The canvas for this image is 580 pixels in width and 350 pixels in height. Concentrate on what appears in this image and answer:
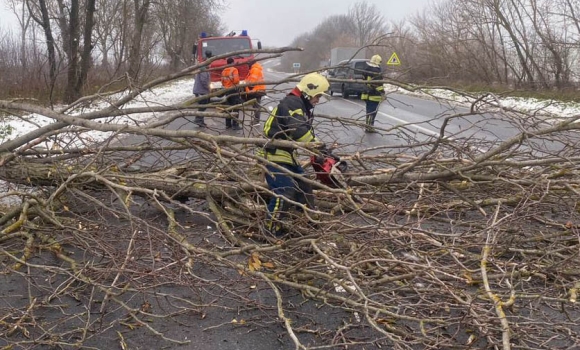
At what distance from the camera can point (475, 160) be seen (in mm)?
4016

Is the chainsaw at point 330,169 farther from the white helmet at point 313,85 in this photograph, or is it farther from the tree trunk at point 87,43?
the tree trunk at point 87,43

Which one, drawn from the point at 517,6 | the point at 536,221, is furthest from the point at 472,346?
the point at 517,6

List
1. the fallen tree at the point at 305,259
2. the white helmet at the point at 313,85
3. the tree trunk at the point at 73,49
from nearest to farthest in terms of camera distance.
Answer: the fallen tree at the point at 305,259 → the white helmet at the point at 313,85 → the tree trunk at the point at 73,49

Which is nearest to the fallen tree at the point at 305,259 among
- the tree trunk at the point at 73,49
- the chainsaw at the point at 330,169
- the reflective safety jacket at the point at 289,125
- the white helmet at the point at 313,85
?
the chainsaw at the point at 330,169

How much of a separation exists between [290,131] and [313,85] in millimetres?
428

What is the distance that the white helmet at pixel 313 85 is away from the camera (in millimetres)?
4320

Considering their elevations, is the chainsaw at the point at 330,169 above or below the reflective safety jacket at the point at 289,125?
below

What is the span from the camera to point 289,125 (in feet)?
13.7

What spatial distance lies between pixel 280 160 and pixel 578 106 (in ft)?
46.0

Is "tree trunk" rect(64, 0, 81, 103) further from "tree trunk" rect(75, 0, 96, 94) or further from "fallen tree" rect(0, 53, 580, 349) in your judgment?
"fallen tree" rect(0, 53, 580, 349)

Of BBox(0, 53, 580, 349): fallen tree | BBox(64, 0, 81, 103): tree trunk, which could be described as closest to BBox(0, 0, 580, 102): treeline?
BBox(64, 0, 81, 103): tree trunk

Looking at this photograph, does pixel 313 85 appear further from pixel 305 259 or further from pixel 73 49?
pixel 73 49

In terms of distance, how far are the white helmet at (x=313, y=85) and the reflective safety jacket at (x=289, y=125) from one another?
78 mm

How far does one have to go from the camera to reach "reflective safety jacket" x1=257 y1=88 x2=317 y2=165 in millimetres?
4203
